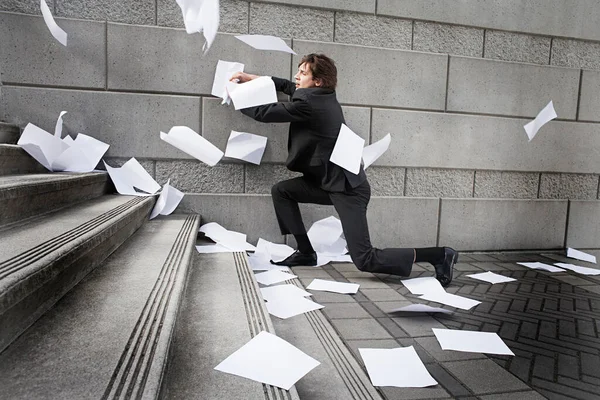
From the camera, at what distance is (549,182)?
571 centimetres

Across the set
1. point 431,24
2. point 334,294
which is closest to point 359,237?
point 334,294

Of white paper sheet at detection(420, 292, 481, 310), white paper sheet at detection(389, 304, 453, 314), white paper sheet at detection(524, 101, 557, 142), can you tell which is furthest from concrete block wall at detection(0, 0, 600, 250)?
white paper sheet at detection(389, 304, 453, 314)

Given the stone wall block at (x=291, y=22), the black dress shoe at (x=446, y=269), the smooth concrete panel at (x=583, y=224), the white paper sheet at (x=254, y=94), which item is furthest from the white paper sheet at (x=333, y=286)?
the smooth concrete panel at (x=583, y=224)

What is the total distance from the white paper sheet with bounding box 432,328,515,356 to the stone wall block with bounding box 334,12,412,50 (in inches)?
138

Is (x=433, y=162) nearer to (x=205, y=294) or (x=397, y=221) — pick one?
(x=397, y=221)

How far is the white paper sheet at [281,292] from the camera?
10.6ft

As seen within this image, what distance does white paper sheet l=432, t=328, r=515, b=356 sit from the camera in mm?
2551

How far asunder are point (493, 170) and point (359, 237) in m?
2.68

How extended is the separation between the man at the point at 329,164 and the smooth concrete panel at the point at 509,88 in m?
2.14

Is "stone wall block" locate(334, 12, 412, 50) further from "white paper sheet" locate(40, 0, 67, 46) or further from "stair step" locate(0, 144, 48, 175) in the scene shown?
"stair step" locate(0, 144, 48, 175)

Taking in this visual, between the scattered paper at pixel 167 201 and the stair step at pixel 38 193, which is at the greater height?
the stair step at pixel 38 193

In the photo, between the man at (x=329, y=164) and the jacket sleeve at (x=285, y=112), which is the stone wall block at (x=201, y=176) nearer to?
the man at (x=329, y=164)

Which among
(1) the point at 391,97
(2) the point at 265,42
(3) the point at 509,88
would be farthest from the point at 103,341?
(3) the point at 509,88

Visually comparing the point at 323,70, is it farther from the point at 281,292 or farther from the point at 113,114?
the point at 113,114
